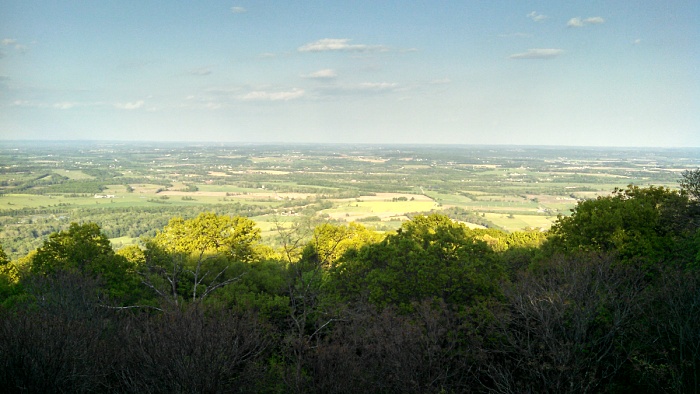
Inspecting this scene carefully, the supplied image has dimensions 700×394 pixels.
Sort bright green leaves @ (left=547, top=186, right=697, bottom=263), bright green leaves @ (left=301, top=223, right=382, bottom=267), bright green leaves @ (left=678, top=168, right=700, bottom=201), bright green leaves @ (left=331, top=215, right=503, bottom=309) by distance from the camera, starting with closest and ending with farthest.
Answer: bright green leaves @ (left=331, top=215, right=503, bottom=309) < bright green leaves @ (left=547, top=186, right=697, bottom=263) < bright green leaves @ (left=678, top=168, right=700, bottom=201) < bright green leaves @ (left=301, top=223, right=382, bottom=267)

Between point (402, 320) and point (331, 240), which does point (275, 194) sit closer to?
point (331, 240)

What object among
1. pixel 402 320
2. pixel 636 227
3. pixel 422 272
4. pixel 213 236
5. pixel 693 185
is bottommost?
pixel 213 236

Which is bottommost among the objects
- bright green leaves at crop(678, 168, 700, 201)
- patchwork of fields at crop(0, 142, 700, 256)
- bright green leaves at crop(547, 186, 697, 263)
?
patchwork of fields at crop(0, 142, 700, 256)

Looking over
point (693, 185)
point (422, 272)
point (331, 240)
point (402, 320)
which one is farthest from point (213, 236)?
point (693, 185)

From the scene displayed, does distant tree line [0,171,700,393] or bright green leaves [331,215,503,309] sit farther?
bright green leaves [331,215,503,309]

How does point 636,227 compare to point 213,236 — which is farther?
point 213,236

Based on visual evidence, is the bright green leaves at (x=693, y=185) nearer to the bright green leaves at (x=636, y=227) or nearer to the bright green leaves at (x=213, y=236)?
the bright green leaves at (x=636, y=227)

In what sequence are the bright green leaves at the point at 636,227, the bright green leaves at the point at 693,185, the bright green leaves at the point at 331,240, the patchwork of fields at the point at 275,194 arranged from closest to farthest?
1. the bright green leaves at the point at 636,227
2. the bright green leaves at the point at 693,185
3. the bright green leaves at the point at 331,240
4. the patchwork of fields at the point at 275,194

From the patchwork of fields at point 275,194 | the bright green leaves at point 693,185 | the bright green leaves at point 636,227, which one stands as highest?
the bright green leaves at point 693,185

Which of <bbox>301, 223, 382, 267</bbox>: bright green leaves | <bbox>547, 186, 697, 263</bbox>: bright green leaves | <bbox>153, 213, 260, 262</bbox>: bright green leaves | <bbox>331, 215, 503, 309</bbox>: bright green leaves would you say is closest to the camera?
<bbox>331, 215, 503, 309</bbox>: bright green leaves

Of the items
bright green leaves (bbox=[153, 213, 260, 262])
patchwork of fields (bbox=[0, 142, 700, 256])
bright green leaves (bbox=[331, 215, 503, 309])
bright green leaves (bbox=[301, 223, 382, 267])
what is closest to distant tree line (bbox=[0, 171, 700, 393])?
bright green leaves (bbox=[331, 215, 503, 309])

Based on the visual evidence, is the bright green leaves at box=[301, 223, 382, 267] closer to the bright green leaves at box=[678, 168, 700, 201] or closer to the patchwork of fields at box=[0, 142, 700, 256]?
the patchwork of fields at box=[0, 142, 700, 256]

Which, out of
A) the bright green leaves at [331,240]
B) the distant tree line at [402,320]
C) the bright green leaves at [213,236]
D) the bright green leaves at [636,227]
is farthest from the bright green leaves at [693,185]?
the bright green leaves at [213,236]
